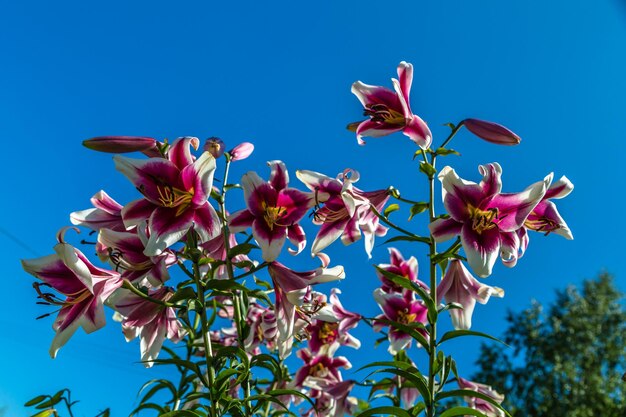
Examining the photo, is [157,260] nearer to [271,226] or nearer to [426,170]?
[271,226]

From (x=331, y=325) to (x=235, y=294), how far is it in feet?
3.75

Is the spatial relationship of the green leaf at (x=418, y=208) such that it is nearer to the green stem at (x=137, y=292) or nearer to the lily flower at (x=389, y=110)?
the lily flower at (x=389, y=110)

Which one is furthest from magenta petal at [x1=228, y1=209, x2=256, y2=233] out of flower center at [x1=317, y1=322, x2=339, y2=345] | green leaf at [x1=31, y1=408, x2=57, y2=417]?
flower center at [x1=317, y1=322, x2=339, y2=345]

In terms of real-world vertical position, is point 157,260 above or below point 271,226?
below

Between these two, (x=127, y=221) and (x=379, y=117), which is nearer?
(x=127, y=221)

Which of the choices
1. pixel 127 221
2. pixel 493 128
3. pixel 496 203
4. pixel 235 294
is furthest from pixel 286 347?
pixel 493 128

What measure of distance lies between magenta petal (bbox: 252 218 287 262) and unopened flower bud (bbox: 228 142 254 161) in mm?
324

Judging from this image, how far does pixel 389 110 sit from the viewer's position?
2.21 m

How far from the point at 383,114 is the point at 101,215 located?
3.23 feet

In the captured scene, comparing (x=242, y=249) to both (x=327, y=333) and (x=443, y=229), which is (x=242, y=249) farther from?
(x=327, y=333)

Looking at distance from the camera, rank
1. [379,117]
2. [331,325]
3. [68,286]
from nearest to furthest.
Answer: [68,286] < [379,117] < [331,325]

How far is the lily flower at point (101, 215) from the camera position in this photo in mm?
1976

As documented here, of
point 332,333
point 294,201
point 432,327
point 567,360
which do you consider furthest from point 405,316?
point 567,360

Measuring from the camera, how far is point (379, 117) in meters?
2.21
